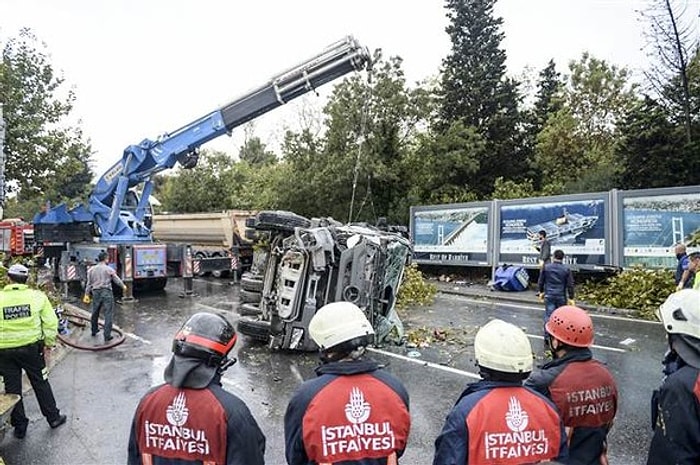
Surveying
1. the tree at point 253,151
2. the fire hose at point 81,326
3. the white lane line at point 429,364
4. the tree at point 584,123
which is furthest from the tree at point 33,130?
the tree at point 253,151

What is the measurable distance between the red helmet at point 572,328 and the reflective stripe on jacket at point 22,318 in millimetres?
4613

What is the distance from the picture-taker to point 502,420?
6.95 feet

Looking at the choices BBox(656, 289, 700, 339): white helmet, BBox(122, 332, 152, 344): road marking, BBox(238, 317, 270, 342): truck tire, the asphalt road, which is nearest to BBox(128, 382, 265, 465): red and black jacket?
BBox(656, 289, 700, 339): white helmet

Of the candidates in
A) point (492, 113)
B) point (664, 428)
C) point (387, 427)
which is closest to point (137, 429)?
point (387, 427)

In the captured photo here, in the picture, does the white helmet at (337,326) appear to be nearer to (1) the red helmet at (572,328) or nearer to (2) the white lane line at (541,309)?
(1) the red helmet at (572,328)

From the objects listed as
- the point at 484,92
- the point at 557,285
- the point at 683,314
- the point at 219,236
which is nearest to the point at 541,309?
the point at 557,285

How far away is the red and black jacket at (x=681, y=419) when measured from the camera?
2.36 meters

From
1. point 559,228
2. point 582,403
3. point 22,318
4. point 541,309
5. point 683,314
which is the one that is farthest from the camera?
point 559,228

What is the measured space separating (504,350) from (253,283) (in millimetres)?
6855

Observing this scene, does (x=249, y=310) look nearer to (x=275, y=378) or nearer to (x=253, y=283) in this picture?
(x=253, y=283)

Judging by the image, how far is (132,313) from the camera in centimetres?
1159

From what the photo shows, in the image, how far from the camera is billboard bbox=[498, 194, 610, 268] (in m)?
13.5

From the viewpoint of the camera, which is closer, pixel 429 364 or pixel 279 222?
pixel 429 364

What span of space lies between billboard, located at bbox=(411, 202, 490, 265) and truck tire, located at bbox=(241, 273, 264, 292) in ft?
30.5
